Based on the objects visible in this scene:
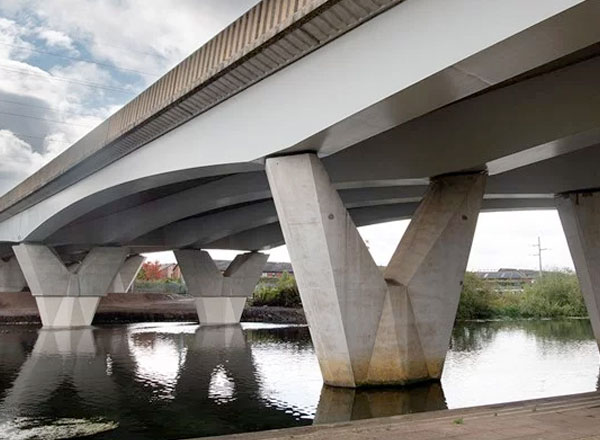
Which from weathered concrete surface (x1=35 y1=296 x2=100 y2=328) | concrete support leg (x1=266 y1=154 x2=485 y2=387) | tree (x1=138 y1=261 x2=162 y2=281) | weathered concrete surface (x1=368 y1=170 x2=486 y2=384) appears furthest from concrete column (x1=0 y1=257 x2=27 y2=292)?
weathered concrete surface (x1=368 y1=170 x2=486 y2=384)

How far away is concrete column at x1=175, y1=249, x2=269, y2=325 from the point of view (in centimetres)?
3638

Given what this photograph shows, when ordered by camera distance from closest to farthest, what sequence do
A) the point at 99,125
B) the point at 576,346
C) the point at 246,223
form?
the point at 99,125, the point at 576,346, the point at 246,223

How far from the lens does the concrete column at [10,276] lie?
54.0 meters

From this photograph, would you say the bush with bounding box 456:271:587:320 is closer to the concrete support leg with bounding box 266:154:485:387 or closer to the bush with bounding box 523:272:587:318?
the bush with bounding box 523:272:587:318

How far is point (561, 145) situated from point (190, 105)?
8.40m

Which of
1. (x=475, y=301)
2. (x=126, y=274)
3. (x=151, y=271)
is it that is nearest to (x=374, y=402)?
(x=475, y=301)

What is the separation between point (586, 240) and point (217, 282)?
24.4m

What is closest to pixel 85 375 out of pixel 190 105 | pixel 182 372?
pixel 182 372

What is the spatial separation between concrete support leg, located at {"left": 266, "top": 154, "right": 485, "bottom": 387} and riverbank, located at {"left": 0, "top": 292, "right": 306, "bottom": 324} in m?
28.1

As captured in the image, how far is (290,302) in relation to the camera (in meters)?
51.8

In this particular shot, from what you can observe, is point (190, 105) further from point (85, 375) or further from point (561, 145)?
point (561, 145)

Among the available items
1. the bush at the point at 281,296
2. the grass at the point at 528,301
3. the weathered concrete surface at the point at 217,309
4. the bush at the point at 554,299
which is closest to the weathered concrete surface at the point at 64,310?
the weathered concrete surface at the point at 217,309

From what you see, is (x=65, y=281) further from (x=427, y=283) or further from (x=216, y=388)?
(x=427, y=283)

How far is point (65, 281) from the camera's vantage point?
1302 inches
